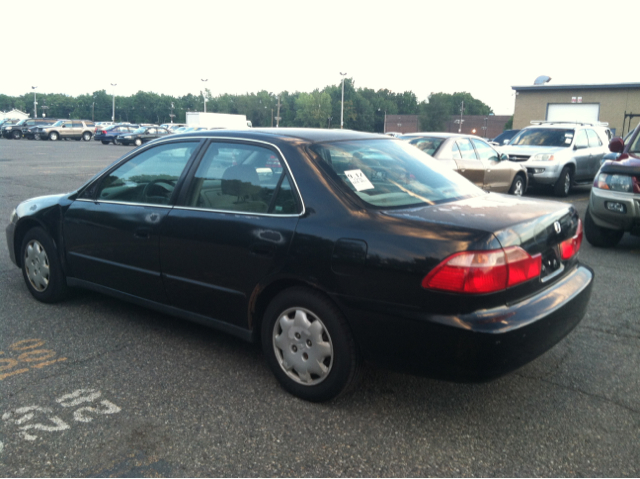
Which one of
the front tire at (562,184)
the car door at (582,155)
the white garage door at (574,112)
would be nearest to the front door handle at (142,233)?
the front tire at (562,184)

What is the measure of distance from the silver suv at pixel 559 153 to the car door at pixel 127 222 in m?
11.3

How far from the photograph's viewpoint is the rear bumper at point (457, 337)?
279 centimetres

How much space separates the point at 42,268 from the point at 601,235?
21.3ft

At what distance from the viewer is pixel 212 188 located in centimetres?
383

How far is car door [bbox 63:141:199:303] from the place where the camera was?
4.07m

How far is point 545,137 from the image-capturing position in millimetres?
14844

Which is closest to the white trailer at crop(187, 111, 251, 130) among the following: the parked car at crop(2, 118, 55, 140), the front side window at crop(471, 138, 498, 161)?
the parked car at crop(2, 118, 55, 140)

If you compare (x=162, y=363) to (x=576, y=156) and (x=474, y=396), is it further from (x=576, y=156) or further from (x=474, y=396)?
(x=576, y=156)

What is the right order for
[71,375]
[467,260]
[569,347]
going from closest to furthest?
[467,260] → [71,375] → [569,347]

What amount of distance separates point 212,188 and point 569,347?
105 inches

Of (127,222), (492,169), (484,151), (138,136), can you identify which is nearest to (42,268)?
(127,222)

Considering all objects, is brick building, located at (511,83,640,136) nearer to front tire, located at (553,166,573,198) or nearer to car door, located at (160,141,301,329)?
front tire, located at (553,166,573,198)

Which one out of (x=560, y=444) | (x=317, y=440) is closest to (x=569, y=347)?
(x=560, y=444)

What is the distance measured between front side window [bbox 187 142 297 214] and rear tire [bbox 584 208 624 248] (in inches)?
216
